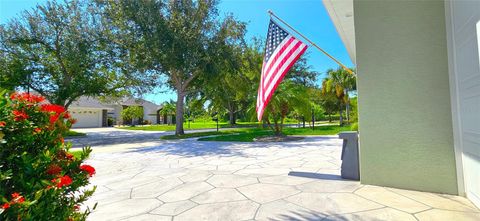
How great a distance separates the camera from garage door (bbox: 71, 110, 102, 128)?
36053 mm

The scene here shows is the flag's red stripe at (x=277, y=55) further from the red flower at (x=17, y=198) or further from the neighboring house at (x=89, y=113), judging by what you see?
the neighboring house at (x=89, y=113)

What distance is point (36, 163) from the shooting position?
1.45 meters

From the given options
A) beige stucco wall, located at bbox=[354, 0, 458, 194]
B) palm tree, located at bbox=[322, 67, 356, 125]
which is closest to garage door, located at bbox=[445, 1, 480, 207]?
beige stucco wall, located at bbox=[354, 0, 458, 194]

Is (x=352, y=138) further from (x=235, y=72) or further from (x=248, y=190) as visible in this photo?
(x=235, y=72)

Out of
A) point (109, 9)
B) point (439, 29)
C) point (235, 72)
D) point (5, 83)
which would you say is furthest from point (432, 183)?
point (5, 83)

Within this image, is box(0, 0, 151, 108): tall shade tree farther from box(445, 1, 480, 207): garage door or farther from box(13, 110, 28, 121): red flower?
box(445, 1, 480, 207): garage door

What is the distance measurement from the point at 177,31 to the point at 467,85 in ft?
45.1

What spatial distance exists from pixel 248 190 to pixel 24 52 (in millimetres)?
21728

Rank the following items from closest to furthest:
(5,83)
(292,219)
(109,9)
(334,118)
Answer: (292,219), (109,9), (5,83), (334,118)

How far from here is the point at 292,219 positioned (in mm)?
2627

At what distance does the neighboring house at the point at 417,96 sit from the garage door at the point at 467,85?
0.01m

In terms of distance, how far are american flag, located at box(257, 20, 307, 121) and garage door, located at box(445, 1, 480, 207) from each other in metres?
2.26

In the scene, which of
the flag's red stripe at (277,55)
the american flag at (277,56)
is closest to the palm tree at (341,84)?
the american flag at (277,56)

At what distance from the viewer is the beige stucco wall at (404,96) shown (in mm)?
3254
